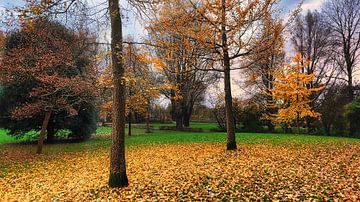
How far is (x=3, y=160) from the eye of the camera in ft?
33.4

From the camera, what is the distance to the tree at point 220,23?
8.57 m

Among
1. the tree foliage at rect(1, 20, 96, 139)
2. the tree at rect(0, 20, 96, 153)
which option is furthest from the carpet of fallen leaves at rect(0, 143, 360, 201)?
the tree foliage at rect(1, 20, 96, 139)

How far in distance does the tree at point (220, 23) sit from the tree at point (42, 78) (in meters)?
3.57

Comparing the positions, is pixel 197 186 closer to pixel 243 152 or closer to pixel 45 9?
pixel 243 152

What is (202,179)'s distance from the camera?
19.3 ft

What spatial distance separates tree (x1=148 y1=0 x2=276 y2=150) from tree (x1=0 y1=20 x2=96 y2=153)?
3.57 m

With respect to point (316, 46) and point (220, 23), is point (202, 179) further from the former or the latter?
point (316, 46)

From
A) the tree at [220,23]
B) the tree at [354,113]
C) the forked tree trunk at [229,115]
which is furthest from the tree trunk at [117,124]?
the tree at [354,113]

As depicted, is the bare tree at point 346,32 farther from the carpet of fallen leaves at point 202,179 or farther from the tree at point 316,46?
the carpet of fallen leaves at point 202,179

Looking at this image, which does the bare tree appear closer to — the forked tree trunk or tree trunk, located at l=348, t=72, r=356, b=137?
tree trunk, located at l=348, t=72, r=356, b=137

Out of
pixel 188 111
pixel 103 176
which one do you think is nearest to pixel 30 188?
pixel 103 176

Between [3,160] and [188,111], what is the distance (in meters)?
22.3

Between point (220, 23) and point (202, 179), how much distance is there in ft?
18.0

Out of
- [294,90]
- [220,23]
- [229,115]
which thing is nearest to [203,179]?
[229,115]
